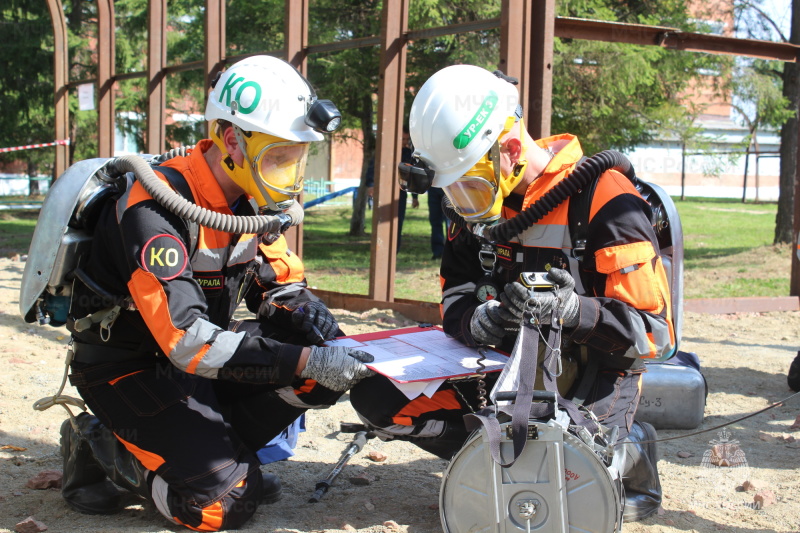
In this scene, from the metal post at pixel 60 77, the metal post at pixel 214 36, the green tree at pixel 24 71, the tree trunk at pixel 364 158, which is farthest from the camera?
the green tree at pixel 24 71

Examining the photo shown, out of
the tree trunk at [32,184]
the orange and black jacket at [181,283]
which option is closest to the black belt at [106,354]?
the orange and black jacket at [181,283]

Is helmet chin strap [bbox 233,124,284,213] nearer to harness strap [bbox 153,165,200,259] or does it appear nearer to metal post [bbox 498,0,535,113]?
harness strap [bbox 153,165,200,259]

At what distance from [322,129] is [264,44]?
11564mm

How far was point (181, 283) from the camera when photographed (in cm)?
307

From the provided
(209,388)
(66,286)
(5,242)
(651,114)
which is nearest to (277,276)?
(209,388)

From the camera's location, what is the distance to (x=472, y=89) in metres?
3.06

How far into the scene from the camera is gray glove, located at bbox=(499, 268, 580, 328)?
8.79 feet

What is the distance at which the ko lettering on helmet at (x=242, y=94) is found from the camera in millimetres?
3328

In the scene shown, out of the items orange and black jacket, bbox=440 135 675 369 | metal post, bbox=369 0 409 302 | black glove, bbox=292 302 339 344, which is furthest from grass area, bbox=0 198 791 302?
orange and black jacket, bbox=440 135 675 369

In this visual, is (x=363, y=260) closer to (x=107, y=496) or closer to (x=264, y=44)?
(x=264, y=44)

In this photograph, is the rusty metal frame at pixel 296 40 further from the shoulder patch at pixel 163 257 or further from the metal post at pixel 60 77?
the metal post at pixel 60 77

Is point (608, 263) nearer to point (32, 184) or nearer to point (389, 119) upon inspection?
point (389, 119)

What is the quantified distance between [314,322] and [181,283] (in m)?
0.71

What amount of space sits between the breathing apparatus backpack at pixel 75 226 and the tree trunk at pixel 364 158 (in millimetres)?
10247
